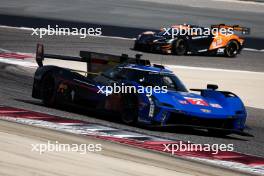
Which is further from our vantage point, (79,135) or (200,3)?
(200,3)

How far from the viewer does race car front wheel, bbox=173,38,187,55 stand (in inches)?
1090

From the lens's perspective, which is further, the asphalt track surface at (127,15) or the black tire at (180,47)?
the asphalt track surface at (127,15)

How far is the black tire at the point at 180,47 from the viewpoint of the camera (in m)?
27.7

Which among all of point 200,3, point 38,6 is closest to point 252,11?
point 200,3

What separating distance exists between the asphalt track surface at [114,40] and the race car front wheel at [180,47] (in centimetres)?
36

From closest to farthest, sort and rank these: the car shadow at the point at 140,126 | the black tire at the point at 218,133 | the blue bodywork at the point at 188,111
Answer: the blue bodywork at the point at 188,111, the car shadow at the point at 140,126, the black tire at the point at 218,133

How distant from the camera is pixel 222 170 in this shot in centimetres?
1066

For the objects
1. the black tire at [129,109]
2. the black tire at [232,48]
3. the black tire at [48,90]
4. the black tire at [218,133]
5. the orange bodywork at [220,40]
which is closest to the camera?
the black tire at [129,109]

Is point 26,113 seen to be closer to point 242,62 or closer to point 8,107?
point 8,107

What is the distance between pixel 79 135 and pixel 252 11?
3028 cm

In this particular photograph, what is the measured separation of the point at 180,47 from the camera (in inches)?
1099

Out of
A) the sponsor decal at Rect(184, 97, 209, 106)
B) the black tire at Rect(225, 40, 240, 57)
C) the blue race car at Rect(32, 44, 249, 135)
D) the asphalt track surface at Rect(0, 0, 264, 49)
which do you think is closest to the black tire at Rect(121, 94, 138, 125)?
the blue race car at Rect(32, 44, 249, 135)

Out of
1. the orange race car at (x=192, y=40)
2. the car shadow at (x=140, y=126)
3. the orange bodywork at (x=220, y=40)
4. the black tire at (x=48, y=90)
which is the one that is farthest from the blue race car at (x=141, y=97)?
the orange bodywork at (x=220, y=40)

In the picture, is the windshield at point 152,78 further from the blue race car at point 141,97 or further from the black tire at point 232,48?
the black tire at point 232,48
